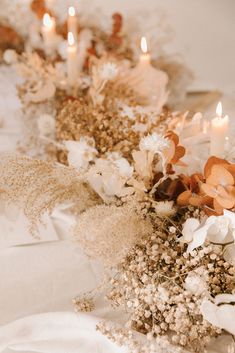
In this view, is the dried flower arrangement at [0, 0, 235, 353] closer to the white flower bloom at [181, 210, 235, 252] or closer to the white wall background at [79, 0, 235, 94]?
the white flower bloom at [181, 210, 235, 252]

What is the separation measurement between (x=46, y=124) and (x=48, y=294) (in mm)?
568

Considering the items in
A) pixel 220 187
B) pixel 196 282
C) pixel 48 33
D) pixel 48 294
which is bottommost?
pixel 48 294

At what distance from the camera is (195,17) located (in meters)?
2.27

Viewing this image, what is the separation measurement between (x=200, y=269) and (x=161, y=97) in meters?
0.80

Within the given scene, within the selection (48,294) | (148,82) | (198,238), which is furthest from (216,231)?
(148,82)

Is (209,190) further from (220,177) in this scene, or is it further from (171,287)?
(171,287)

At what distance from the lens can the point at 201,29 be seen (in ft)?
7.34

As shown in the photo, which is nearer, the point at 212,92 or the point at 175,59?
the point at 212,92

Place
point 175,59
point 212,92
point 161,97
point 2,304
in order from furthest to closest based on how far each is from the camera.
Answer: point 175,59
point 212,92
point 161,97
point 2,304

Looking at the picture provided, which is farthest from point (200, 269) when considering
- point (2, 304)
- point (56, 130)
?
point (56, 130)

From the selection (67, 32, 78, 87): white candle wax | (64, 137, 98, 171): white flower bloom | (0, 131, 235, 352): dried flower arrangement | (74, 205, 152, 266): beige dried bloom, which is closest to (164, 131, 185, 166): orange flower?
(0, 131, 235, 352): dried flower arrangement

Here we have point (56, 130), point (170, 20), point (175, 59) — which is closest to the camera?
point (56, 130)

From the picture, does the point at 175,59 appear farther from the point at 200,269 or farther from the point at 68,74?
the point at 200,269

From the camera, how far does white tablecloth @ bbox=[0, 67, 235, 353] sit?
952 mm
